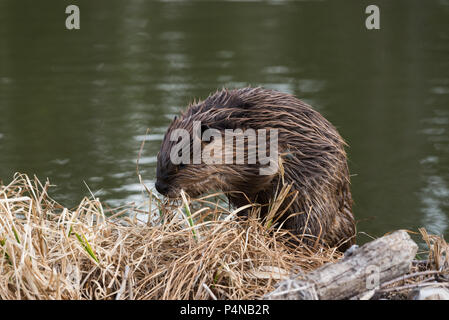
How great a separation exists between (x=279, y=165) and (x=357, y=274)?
4.11 feet

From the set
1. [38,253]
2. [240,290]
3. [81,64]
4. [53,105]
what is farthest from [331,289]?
[81,64]

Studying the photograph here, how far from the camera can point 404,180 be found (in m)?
7.43

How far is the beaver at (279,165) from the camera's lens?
15.2ft

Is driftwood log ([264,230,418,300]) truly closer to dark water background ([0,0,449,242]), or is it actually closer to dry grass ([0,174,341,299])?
Answer: dry grass ([0,174,341,299])

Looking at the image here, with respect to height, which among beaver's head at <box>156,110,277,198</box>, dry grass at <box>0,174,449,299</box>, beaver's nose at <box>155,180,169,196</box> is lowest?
dry grass at <box>0,174,449,299</box>

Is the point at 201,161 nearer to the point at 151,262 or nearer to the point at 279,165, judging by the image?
the point at 279,165

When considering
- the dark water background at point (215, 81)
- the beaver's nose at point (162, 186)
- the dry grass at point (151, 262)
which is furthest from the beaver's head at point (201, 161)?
the dark water background at point (215, 81)

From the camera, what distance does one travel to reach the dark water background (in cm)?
752

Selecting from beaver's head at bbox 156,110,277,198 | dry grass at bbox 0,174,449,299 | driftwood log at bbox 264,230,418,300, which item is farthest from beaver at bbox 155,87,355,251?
driftwood log at bbox 264,230,418,300

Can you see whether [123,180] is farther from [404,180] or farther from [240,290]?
[240,290]

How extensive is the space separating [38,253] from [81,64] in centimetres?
810

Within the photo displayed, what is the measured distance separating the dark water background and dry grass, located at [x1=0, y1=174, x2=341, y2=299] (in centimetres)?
222

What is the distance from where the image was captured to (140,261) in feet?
13.3

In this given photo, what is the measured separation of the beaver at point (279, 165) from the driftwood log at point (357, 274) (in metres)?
1.04
